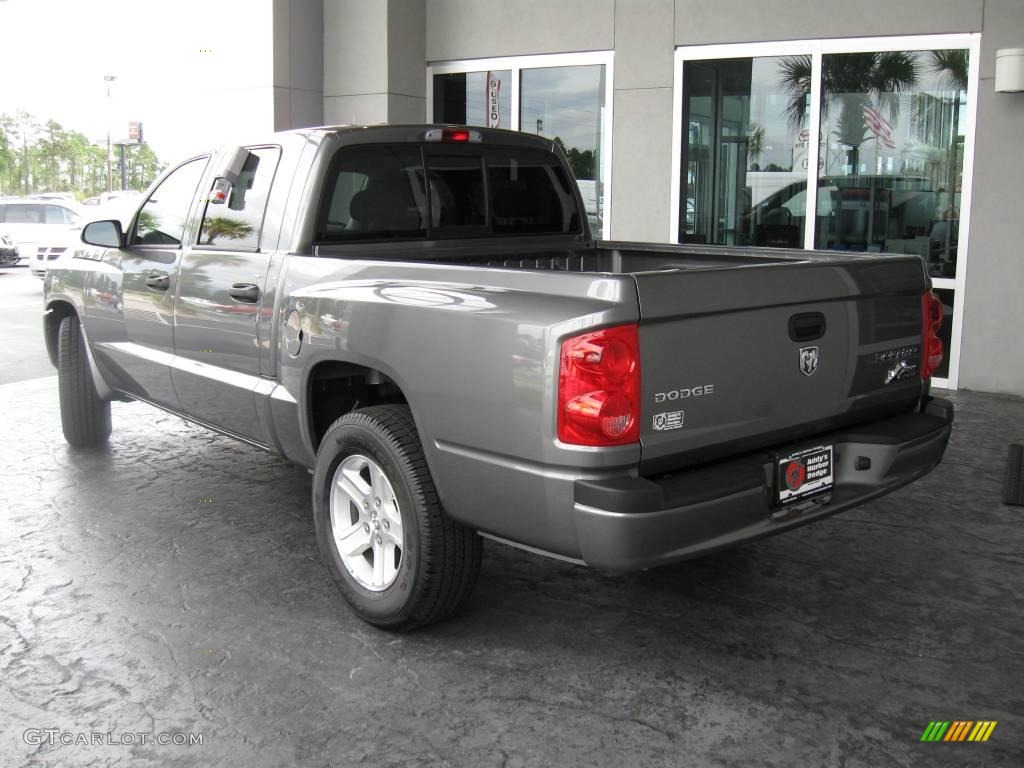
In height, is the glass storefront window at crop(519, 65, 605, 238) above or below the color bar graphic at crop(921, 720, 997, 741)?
above

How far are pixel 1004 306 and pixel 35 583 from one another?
24.2ft

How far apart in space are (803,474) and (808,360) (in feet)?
1.23

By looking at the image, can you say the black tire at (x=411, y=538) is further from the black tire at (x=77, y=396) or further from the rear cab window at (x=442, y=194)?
the black tire at (x=77, y=396)

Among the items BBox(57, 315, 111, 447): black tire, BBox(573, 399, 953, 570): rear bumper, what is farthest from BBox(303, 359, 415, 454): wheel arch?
BBox(57, 315, 111, 447): black tire

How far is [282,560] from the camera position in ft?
14.6

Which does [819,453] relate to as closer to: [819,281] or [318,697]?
[819,281]

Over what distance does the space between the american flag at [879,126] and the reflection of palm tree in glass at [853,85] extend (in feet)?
0.13

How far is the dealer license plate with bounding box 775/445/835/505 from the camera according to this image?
127 inches

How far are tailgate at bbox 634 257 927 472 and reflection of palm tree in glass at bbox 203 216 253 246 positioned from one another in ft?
7.41

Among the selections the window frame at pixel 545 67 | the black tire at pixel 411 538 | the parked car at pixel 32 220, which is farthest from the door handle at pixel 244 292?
the parked car at pixel 32 220

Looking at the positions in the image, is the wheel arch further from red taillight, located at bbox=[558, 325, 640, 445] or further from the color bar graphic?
the color bar graphic

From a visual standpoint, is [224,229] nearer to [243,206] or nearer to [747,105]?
[243,206]

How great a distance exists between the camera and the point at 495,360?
308cm

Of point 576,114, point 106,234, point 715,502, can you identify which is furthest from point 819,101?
point 715,502
